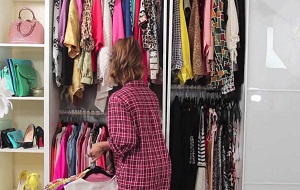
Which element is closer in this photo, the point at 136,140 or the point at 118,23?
the point at 136,140

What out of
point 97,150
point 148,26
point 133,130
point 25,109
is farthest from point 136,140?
point 25,109

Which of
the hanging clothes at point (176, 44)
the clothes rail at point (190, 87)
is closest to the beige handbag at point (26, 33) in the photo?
the hanging clothes at point (176, 44)

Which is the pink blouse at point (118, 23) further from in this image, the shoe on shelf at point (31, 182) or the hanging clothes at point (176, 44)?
the shoe on shelf at point (31, 182)

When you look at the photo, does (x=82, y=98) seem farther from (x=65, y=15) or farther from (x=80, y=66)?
(x=65, y=15)

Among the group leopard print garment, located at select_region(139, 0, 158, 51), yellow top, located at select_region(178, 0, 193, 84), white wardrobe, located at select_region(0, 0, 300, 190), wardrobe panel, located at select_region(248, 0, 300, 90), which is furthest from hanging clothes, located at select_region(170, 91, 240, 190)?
leopard print garment, located at select_region(139, 0, 158, 51)

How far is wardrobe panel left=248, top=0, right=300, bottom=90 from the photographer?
268 centimetres

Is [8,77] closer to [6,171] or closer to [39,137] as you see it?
[39,137]

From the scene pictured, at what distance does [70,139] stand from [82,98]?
0.46 m

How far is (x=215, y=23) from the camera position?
104 inches

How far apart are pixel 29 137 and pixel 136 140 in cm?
114

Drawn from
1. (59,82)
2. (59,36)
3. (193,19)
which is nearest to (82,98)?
(59,82)

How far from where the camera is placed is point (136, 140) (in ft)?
6.47

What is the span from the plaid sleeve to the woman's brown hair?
0.16m

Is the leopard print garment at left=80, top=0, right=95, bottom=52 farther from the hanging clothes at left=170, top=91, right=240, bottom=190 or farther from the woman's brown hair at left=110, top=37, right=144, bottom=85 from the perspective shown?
the hanging clothes at left=170, top=91, right=240, bottom=190
